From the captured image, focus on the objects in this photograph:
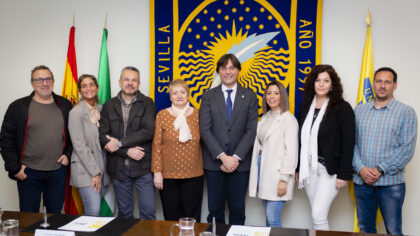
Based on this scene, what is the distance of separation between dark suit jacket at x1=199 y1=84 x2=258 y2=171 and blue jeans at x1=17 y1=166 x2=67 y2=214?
1257 mm

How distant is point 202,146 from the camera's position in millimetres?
2980

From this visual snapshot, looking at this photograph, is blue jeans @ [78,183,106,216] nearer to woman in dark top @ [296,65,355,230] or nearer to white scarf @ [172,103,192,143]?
white scarf @ [172,103,192,143]

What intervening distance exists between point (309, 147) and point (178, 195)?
45.0 inches

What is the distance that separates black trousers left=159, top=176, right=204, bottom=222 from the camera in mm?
2826

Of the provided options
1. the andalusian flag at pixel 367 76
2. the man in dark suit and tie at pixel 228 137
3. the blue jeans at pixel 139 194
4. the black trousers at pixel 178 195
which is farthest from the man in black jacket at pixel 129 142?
the andalusian flag at pixel 367 76

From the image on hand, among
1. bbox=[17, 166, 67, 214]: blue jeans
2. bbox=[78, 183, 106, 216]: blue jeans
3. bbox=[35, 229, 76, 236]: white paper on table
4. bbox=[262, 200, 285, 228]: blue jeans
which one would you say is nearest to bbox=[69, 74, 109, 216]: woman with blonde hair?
bbox=[78, 183, 106, 216]: blue jeans

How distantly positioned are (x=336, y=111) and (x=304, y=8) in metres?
1.15

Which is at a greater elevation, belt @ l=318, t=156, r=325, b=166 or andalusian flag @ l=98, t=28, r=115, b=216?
andalusian flag @ l=98, t=28, r=115, b=216

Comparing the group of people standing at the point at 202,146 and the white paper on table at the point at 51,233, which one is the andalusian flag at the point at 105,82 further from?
the white paper on table at the point at 51,233

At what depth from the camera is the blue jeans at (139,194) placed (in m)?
2.89

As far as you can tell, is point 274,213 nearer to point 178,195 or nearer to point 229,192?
point 229,192

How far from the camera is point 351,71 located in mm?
3195

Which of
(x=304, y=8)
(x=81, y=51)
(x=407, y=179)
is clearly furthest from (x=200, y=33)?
(x=407, y=179)

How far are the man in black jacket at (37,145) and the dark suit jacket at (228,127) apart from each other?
→ 1200 millimetres
